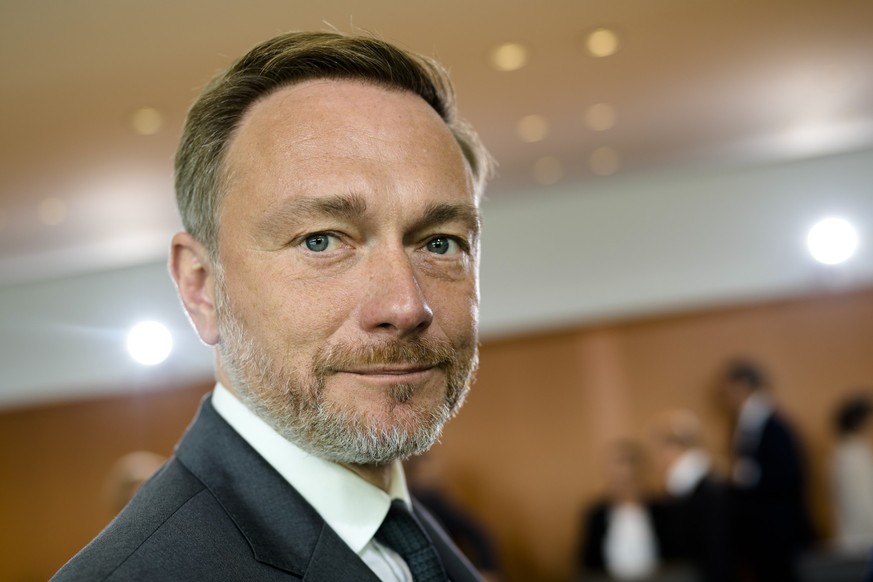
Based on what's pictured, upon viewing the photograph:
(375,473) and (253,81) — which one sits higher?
(253,81)

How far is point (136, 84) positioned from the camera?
475cm

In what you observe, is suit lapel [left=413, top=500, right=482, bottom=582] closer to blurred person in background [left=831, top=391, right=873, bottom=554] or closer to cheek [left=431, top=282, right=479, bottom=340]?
cheek [left=431, top=282, right=479, bottom=340]

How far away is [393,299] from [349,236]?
10cm

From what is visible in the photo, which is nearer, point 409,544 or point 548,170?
point 409,544

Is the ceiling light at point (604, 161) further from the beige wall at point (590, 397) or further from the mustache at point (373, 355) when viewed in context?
the mustache at point (373, 355)

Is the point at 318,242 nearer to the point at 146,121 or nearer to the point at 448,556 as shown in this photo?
the point at 448,556

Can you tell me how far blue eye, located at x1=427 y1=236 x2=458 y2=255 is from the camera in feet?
3.95

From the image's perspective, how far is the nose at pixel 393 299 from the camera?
1089 millimetres

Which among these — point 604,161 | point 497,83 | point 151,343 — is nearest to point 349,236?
point 497,83

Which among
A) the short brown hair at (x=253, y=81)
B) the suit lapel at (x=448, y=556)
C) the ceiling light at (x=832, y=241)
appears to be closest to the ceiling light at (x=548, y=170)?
the ceiling light at (x=832, y=241)

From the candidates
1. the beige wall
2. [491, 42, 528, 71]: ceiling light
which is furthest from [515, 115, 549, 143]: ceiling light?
the beige wall

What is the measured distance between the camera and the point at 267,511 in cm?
112

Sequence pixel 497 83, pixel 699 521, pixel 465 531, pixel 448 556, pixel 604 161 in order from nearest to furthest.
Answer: pixel 448 556, pixel 497 83, pixel 465 531, pixel 699 521, pixel 604 161

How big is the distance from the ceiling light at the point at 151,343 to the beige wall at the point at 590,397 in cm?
34
